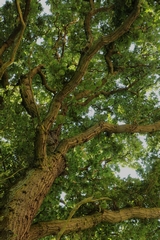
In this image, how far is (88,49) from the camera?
6.47 metres

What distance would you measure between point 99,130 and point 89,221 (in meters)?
2.63

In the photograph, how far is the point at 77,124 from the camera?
374 inches

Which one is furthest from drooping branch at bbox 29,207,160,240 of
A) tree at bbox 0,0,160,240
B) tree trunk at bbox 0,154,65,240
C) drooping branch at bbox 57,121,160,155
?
drooping branch at bbox 57,121,160,155

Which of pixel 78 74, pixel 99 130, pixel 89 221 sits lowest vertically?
pixel 89 221

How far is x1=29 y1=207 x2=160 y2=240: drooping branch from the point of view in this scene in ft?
17.4

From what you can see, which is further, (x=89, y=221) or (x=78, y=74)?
(x=89, y=221)

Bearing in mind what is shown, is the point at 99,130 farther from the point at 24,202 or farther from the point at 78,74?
the point at 24,202

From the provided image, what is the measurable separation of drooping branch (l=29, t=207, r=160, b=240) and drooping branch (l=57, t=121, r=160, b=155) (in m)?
1.70

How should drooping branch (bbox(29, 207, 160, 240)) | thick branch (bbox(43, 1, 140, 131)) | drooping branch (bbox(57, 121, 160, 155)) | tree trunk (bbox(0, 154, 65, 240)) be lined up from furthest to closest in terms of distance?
1. drooping branch (bbox(57, 121, 160, 155))
2. thick branch (bbox(43, 1, 140, 131))
3. drooping branch (bbox(29, 207, 160, 240))
4. tree trunk (bbox(0, 154, 65, 240))

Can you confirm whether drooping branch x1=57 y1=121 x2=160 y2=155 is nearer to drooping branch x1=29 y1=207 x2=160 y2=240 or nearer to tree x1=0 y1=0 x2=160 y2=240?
tree x1=0 y1=0 x2=160 y2=240

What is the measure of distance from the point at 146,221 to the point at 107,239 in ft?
4.38

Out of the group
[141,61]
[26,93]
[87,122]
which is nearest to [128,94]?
[141,61]

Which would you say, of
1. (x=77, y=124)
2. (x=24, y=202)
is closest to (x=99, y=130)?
(x=77, y=124)

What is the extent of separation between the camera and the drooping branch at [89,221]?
5.29 meters
